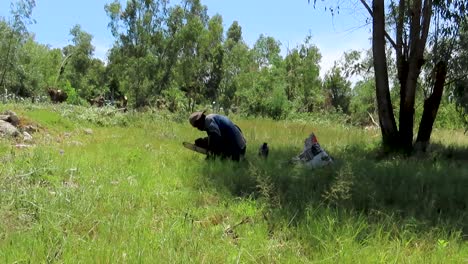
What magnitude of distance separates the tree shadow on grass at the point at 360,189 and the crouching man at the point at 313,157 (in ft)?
0.94

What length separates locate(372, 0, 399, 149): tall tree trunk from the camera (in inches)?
367

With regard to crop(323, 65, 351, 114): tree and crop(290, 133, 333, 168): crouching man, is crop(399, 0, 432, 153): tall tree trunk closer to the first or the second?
crop(290, 133, 333, 168): crouching man

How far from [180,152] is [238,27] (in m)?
43.2

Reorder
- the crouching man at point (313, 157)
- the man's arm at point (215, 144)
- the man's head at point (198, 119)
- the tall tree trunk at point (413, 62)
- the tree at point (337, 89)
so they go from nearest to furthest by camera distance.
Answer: the crouching man at point (313, 157) < the man's arm at point (215, 144) < the man's head at point (198, 119) < the tall tree trunk at point (413, 62) < the tree at point (337, 89)

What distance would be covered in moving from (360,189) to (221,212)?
1.67m

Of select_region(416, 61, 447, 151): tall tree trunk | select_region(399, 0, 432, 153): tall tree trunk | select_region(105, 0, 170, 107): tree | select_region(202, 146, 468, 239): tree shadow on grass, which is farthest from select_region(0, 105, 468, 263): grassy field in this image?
select_region(105, 0, 170, 107): tree

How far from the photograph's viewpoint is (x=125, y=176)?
5.44m

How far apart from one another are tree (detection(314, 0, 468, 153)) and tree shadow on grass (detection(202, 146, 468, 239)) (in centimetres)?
271

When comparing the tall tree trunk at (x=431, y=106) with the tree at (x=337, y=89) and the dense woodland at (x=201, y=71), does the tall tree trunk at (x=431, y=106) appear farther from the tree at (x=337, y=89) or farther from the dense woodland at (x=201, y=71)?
the tree at (x=337, y=89)

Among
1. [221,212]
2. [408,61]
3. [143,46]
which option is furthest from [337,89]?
[221,212]

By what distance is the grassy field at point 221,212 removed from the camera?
122 inches

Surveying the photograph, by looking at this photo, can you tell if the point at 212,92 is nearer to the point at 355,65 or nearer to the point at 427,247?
the point at 355,65

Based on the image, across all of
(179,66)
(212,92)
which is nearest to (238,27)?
(212,92)

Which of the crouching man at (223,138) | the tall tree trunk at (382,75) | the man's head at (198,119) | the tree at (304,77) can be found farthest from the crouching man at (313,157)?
the tree at (304,77)
